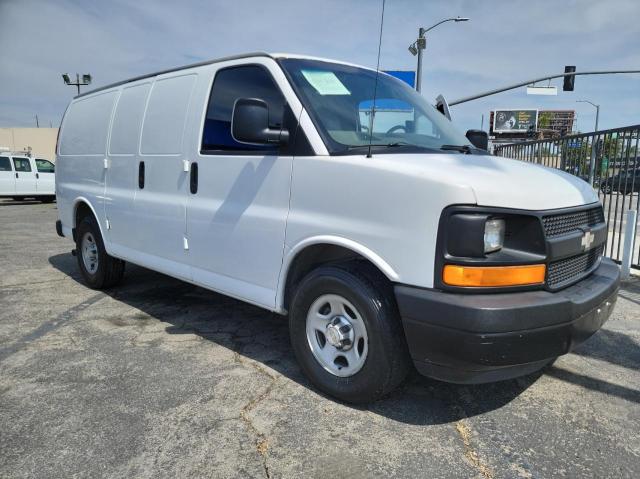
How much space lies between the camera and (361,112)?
3188 millimetres

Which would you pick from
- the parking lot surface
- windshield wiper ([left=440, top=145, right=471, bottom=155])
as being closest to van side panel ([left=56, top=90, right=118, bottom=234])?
the parking lot surface

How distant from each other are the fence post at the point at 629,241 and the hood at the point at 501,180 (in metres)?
3.71

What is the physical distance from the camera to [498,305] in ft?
7.39

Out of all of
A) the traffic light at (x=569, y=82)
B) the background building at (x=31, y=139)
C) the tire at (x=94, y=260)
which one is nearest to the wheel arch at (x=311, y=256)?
the tire at (x=94, y=260)

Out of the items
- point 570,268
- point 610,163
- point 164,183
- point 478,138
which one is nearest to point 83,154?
point 164,183

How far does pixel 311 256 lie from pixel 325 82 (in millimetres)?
1154

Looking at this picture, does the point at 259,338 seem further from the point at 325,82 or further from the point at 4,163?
the point at 4,163

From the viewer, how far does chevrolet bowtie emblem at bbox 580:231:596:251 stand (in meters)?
2.72

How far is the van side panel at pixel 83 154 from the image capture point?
498 centimetres

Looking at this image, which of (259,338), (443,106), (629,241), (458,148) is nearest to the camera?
(458,148)

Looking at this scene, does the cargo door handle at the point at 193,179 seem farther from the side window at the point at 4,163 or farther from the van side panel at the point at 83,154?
the side window at the point at 4,163

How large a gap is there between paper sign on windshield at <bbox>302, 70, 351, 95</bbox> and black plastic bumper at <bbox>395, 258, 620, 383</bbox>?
143cm

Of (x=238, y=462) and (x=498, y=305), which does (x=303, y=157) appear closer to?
(x=498, y=305)

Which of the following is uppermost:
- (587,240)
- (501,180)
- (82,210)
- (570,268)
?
(501,180)
